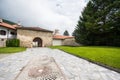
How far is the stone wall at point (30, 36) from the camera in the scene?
97.3 feet

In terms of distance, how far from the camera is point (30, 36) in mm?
31078

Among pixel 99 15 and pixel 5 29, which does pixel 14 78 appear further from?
pixel 99 15

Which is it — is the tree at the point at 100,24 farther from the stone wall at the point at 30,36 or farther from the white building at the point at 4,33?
the white building at the point at 4,33

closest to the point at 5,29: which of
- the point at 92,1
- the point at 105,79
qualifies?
the point at 92,1

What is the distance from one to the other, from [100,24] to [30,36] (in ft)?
57.8

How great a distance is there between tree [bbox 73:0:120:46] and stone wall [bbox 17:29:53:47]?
328 inches

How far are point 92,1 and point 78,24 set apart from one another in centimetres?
705

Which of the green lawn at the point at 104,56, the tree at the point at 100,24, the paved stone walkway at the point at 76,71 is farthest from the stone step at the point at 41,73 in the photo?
the tree at the point at 100,24

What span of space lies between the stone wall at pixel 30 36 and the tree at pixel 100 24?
8320 mm

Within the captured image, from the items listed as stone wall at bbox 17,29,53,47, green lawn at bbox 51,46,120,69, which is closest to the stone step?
green lawn at bbox 51,46,120,69

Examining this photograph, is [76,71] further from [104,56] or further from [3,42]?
[3,42]

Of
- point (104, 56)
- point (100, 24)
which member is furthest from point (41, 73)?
point (100, 24)

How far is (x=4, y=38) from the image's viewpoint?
27.0m

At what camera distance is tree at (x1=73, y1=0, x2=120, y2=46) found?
2664 cm
